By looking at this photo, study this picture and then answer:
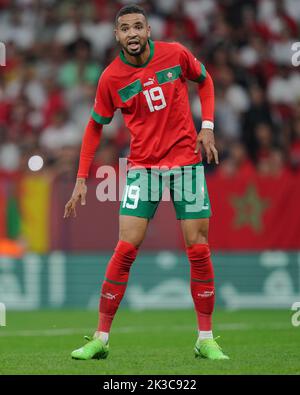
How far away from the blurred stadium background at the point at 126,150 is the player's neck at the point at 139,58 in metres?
5.48

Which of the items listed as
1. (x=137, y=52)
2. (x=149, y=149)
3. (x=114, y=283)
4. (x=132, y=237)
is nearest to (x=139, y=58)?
(x=137, y=52)

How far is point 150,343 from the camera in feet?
28.0

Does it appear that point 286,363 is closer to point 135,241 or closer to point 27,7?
point 135,241

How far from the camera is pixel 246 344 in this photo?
8.21 meters

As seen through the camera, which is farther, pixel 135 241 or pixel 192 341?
pixel 192 341

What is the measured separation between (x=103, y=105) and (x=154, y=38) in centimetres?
879

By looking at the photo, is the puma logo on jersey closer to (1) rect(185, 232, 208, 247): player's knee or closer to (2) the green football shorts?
(2) the green football shorts

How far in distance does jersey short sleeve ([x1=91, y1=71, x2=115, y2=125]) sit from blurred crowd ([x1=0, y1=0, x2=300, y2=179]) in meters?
5.66

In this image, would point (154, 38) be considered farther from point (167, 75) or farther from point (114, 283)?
point (114, 283)

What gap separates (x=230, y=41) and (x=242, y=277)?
4442mm

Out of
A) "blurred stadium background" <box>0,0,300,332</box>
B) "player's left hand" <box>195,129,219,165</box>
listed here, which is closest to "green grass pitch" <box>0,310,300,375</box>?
"blurred stadium background" <box>0,0,300,332</box>

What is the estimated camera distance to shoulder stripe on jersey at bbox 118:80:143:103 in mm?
7199

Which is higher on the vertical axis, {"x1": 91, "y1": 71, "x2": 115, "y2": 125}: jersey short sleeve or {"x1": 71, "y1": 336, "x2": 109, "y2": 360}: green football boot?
{"x1": 91, "y1": 71, "x2": 115, "y2": 125}: jersey short sleeve
